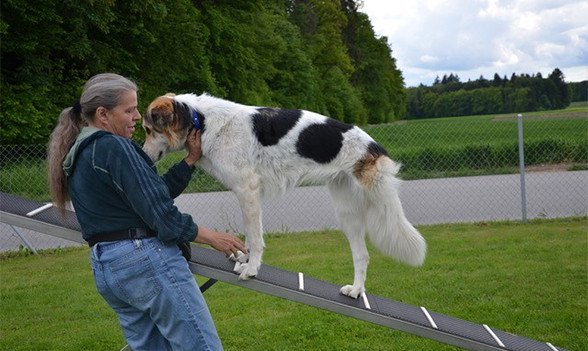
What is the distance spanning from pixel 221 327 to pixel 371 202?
273cm

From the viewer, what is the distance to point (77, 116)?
300cm

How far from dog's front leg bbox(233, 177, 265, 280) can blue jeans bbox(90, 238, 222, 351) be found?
2.78ft

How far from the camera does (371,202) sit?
394cm

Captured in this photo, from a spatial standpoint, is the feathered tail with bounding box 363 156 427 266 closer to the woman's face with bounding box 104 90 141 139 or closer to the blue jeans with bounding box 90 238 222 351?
the blue jeans with bounding box 90 238 222 351

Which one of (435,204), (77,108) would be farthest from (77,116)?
(435,204)

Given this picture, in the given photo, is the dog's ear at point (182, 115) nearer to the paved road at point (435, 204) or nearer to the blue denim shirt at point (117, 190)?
the blue denim shirt at point (117, 190)

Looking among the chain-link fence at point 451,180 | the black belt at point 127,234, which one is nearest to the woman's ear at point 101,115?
the black belt at point 127,234

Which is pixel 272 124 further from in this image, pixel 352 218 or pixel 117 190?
pixel 117 190

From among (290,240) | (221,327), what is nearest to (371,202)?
(221,327)

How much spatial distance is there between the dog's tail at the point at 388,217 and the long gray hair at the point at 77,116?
158 centimetres

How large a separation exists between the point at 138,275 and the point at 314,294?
50.4 inches

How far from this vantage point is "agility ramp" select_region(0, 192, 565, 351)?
360cm

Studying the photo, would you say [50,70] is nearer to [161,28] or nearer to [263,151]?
[161,28]

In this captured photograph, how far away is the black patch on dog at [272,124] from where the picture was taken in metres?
3.79
